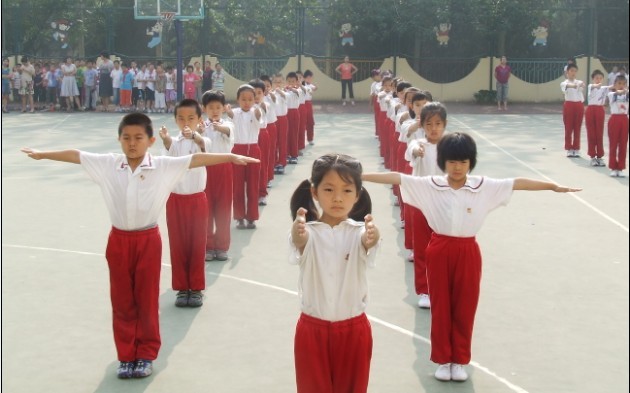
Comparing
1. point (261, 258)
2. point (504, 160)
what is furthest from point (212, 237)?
point (504, 160)

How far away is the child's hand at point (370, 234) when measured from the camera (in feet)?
12.9

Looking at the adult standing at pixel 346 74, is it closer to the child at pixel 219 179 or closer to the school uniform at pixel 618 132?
the school uniform at pixel 618 132

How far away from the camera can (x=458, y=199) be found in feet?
17.1

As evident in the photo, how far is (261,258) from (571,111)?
911 centimetres

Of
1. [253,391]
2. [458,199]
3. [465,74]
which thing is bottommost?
[253,391]

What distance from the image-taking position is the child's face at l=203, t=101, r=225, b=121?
8.33 meters

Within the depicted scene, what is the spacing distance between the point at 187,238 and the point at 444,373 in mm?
2372

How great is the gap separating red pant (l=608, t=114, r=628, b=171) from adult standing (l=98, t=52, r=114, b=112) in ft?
53.5

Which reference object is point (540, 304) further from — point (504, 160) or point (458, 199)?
point (504, 160)

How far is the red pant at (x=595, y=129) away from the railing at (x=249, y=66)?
630 inches

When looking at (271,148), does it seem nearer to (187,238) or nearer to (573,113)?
(573,113)

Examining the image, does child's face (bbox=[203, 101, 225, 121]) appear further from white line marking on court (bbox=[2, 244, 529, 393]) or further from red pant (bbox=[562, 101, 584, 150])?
red pant (bbox=[562, 101, 584, 150])

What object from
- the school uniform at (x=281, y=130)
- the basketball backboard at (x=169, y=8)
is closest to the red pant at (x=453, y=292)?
the school uniform at (x=281, y=130)

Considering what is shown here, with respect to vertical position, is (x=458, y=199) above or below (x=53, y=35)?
below
